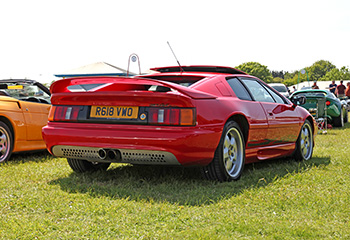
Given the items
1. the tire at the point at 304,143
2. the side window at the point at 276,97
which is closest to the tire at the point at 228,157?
the side window at the point at 276,97

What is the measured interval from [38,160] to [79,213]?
3.60 metres

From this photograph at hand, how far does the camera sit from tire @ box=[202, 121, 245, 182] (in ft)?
16.2

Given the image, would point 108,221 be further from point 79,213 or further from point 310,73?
point 310,73

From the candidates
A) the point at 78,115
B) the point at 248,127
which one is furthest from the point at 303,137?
the point at 78,115

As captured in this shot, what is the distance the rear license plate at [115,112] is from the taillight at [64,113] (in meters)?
0.22

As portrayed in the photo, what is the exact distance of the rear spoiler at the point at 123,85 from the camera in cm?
457

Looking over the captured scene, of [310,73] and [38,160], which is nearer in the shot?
[38,160]

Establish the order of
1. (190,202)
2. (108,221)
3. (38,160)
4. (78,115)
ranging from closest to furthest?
(108,221)
(190,202)
(78,115)
(38,160)

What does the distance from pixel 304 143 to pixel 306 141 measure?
0.11 meters

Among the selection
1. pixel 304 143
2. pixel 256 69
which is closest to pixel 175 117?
pixel 304 143

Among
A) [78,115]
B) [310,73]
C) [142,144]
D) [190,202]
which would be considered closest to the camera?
[190,202]

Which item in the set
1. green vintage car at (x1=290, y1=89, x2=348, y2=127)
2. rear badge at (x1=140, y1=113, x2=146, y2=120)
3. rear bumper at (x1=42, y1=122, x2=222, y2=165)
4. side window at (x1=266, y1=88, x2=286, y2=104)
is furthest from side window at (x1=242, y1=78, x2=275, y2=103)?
green vintage car at (x1=290, y1=89, x2=348, y2=127)

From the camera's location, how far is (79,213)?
3.83 metres

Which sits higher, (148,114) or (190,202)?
(148,114)
